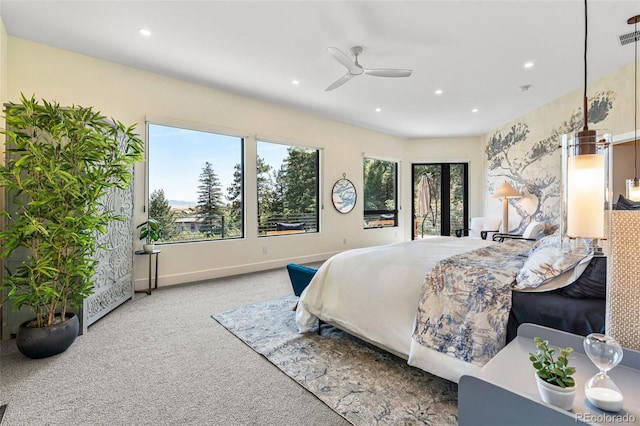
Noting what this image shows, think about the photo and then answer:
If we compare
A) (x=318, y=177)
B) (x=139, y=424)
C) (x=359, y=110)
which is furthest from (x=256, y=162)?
(x=139, y=424)

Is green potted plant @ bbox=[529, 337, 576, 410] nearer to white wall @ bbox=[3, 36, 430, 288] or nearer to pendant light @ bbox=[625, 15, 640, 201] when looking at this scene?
pendant light @ bbox=[625, 15, 640, 201]

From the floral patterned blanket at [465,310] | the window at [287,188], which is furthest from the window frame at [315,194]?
the floral patterned blanket at [465,310]

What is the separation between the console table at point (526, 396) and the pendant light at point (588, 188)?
1.56 ft

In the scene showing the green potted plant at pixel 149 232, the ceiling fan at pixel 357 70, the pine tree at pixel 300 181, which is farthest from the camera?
the pine tree at pixel 300 181

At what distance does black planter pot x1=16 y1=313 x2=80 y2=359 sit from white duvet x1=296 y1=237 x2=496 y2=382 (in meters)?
1.82

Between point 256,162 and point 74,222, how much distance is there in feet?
9.87

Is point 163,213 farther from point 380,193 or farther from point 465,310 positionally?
point 380,193

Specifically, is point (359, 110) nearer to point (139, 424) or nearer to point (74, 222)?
point (74, 222)

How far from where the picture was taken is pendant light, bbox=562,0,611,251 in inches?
35.2

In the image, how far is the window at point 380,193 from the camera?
704 cm

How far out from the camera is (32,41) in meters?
3.20

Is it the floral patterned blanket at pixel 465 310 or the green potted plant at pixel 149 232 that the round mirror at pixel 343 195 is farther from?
the floral patterned blanket at pixel 465 310

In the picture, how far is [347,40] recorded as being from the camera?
3.11 m

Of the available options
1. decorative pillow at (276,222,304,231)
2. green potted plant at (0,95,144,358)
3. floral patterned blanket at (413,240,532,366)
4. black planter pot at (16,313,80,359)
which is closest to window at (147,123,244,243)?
decorative pillow at (276,222,304,231)
